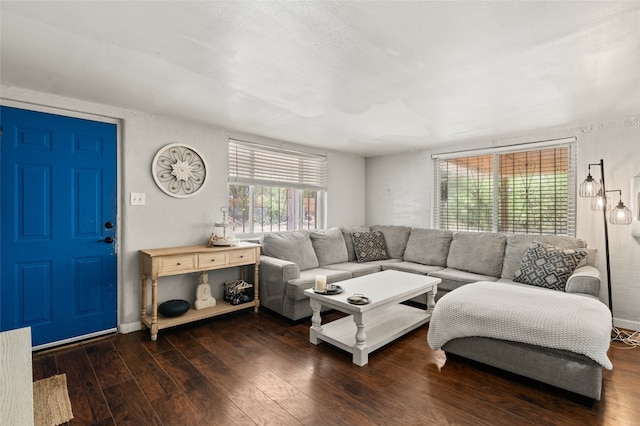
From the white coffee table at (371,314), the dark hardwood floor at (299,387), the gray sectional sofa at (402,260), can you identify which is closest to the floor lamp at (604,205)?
the gray sectional sofa at (402,260)

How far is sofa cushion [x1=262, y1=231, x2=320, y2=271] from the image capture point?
3.86 meters

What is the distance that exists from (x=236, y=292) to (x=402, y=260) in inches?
96.0

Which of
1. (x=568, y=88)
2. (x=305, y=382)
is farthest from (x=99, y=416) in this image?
(x=568, y=88)

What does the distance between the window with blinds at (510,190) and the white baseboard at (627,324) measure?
0.98 m

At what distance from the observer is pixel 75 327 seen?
9.32 feet

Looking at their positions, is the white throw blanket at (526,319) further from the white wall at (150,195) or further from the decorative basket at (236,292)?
the white wall at (150,195)

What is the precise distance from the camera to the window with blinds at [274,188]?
3979 millimetres

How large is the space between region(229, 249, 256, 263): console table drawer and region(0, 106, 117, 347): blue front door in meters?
1.09

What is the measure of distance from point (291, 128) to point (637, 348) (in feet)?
12.8

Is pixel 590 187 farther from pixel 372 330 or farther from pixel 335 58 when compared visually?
pixel 335 58

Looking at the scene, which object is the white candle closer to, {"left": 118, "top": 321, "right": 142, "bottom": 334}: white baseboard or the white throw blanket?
the white throw blanket

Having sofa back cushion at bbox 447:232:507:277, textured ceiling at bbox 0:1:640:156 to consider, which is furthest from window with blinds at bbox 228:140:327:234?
sofa back cushion at bbox 447:232:507:277

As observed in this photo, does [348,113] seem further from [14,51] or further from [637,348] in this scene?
[637,348]

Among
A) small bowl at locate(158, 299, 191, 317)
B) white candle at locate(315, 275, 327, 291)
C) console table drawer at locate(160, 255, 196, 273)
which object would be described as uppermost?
console table drawer at locate(160, 255, 196, 273)
